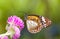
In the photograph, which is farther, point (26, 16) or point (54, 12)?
point (54, 12)

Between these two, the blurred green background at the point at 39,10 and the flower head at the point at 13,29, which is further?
the blurred green background at the point at 39,10

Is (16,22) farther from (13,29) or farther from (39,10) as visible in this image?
(39,10)

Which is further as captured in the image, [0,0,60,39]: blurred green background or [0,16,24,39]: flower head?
[0,0,60,39]: blurred green background

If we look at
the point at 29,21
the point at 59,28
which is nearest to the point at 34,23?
the point at 29,21

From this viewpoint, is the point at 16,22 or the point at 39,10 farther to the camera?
the point at 39,10

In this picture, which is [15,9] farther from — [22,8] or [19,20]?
[19,20]

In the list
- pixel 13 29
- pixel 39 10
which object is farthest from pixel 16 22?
pixel 39 10

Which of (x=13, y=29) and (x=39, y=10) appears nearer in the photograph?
(x=13, y=29)

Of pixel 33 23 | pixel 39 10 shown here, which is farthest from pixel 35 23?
pixel 39 10
